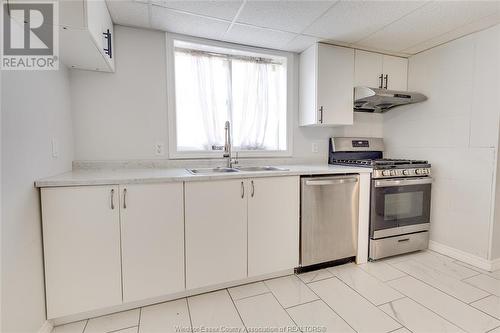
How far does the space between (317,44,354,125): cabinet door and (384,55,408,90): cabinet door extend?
520 mm

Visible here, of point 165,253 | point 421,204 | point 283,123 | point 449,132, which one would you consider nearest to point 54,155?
point 165,253

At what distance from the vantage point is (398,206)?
2412 mm

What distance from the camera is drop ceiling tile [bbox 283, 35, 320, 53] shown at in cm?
234

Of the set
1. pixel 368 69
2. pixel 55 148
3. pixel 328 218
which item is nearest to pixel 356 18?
pixel 368 69

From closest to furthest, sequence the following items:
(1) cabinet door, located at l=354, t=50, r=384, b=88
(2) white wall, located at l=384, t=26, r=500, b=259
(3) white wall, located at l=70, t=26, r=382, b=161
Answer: (3) white wall, located at l=70, t=26, r=382, b=161, (2) white wall, located at l=384, t=26, r=500, b=259, (1) cabinet door, located at l=354, t=50, r=384, b=88

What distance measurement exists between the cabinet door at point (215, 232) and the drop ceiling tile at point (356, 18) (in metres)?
1.51

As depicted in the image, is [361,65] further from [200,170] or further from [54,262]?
[54,262]

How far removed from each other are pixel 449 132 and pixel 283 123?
1.64m

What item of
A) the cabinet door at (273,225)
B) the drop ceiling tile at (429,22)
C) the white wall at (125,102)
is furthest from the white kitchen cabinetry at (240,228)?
the drop ceiling tile at (429,22)

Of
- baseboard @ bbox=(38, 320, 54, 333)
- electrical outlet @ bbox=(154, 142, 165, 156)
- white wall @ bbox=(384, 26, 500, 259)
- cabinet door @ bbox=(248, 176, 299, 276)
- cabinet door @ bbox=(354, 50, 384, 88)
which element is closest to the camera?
baseboard @ bbox=(38, 320, 54, 333)

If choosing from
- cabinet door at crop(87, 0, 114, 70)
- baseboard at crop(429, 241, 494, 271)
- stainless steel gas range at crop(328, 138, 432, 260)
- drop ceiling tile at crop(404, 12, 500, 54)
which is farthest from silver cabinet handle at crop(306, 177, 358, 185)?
cabinet door at crop(87, 0, 114, 70)

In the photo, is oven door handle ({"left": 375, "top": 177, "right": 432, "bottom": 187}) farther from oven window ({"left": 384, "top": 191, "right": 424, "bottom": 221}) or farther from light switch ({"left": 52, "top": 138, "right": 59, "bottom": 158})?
light switch ({"left": 52, "top": 138, "right": 59, "bottom": 158})

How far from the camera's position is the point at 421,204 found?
2516 mm

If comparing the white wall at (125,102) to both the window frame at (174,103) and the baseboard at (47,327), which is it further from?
the baseboard at (47,327)
